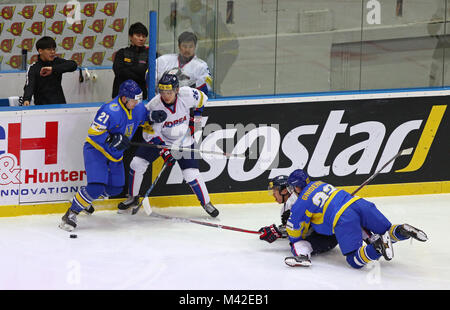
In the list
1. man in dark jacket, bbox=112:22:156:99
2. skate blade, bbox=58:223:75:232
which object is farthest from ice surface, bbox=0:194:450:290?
man in dark jacket, bbox=112:22:156:99

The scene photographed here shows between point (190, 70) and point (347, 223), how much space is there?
2.22 m

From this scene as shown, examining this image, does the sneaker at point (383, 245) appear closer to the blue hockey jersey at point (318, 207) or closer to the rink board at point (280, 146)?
the blue hockey jersey at point (318, 207)

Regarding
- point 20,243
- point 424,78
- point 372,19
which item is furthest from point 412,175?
point 20,243

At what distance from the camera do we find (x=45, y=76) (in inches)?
281

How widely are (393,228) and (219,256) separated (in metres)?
1.17

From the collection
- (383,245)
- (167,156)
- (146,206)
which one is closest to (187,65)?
(167,156)

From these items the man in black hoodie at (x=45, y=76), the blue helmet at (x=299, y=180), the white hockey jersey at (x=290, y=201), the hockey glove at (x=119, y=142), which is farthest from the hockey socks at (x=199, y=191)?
the man in black hoodie at (x=45, y=76)

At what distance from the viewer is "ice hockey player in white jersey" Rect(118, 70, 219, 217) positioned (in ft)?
22.1

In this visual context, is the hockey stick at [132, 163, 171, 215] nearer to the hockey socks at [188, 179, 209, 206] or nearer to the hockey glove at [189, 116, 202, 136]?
the hockey socks at [188, 179, 209, 206]

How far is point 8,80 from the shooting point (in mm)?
8695

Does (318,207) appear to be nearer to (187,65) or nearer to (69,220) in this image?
(69,220)

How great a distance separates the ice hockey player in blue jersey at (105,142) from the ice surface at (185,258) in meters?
0.23

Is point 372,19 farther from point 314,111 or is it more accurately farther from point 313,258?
point 313,258

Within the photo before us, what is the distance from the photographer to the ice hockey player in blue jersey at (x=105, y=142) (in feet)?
21.1
